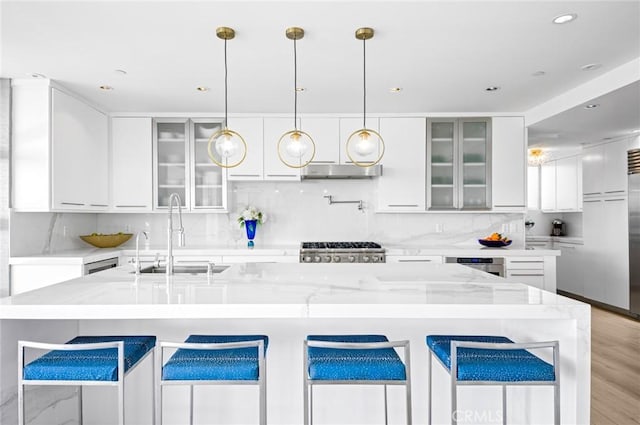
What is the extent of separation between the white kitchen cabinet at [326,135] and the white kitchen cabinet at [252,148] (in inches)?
20.4

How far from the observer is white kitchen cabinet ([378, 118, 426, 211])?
4426 millimetres

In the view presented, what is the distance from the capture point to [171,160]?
4434 mm

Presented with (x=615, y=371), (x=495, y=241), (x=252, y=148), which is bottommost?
(x=615, y=371)

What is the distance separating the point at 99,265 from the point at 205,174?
1.43 m

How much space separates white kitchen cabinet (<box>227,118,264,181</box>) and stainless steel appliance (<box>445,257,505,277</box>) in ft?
7.55

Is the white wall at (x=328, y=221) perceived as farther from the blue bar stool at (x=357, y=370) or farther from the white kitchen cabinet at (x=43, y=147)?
the blue bar stool at (x=357, y=370)

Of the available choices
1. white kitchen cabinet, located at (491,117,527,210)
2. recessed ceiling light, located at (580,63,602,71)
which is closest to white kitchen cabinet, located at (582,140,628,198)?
white kitchen cabinet, located at (491,117,527,210)

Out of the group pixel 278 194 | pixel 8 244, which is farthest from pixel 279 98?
pixel 8 244

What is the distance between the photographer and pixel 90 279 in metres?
2.21

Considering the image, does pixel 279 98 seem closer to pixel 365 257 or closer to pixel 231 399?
pixel 365 257

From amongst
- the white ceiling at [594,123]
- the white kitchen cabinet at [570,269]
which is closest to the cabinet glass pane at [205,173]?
the white ceiling at [594,123]

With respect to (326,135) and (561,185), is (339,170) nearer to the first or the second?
(326,135)

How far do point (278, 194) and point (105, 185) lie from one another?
1.91 meters

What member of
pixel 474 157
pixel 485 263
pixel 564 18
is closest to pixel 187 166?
pixel 474 157
